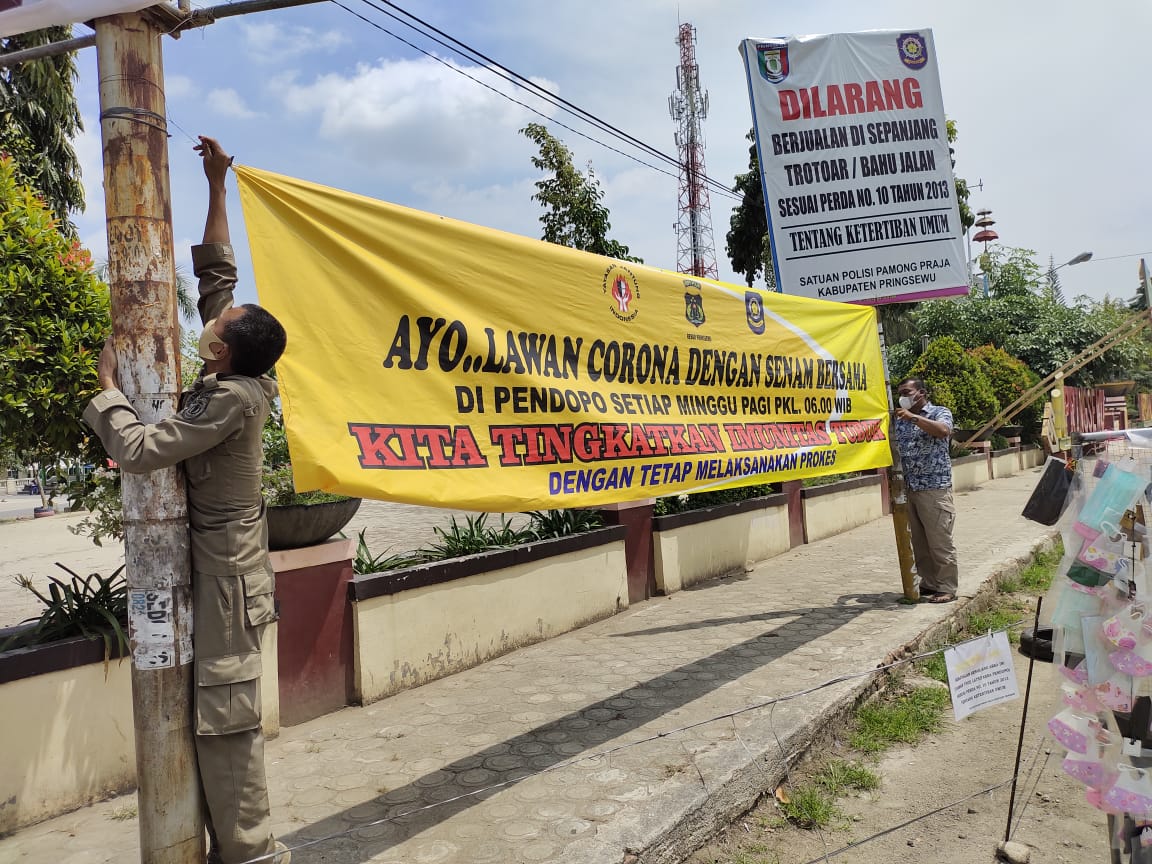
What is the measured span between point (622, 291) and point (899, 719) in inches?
114

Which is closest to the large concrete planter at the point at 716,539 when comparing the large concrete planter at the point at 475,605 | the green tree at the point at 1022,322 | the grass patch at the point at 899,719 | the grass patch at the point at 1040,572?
the large concrete planter at the point at 475,605

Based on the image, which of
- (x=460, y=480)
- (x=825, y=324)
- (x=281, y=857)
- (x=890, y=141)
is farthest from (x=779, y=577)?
(x=281, y=857)

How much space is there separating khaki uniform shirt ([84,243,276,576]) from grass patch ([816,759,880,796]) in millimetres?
2868

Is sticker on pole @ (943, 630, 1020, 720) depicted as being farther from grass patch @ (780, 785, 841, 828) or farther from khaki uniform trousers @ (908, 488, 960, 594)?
khaki uniform trousers @ (908, 488, 960, 594)

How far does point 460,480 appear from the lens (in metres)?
3.22

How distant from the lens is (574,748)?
398 cm

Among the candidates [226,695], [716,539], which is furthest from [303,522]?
[716,539]

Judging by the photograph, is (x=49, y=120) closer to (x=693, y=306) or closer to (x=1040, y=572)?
(x=693, y=306)

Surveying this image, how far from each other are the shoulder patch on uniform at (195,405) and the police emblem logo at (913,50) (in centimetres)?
640

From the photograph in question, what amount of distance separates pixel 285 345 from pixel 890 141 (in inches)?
224

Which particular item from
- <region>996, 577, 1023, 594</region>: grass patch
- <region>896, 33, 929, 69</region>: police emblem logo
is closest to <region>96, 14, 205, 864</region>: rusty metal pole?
<region>896, 33, 929, 69</region>: police emblem logo

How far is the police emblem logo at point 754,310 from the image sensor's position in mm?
5172

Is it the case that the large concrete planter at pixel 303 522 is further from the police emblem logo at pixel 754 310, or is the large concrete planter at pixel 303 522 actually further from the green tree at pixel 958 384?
the green tree at pixel 958 384

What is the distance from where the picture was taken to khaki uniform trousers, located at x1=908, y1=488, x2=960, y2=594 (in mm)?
6527
